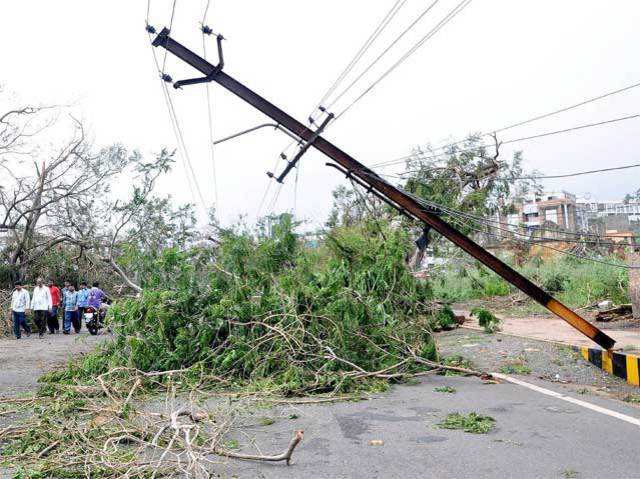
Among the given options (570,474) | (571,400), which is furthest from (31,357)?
(570,474)

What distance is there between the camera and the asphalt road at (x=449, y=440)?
503cm

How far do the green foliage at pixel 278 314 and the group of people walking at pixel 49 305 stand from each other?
10.0m

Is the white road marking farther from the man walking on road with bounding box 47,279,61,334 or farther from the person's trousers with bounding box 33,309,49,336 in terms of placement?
the man walking on road with bounding box 47,279,61,334

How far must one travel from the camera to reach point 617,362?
1027 centimetres

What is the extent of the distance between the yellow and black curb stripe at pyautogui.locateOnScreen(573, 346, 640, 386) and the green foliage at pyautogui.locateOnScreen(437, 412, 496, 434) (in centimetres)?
396

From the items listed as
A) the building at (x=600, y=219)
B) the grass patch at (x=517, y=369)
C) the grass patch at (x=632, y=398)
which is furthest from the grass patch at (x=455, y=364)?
the building at (x=600, y=219)

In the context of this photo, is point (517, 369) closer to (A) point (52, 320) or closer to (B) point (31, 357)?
(B) point (31, 357)

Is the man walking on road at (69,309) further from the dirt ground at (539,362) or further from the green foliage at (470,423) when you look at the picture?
the green foliage at (470,423)

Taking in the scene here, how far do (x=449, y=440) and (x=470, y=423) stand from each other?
0.59 meters

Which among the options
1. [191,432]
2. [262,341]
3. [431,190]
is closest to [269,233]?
[262,341]

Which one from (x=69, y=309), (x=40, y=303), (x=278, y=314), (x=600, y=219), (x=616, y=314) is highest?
(x=600, y=219)

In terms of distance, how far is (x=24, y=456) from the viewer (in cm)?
551

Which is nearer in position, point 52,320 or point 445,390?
point 445,390

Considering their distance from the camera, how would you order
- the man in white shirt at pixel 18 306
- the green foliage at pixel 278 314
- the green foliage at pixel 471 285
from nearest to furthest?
the green foliage at pixel 278 314, the man in white shirt at pixel 18 306, the green foliage at pixel 471 285
